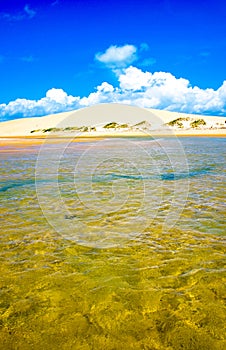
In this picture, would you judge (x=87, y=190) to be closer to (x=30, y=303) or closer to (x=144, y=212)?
(x=144, y=212)

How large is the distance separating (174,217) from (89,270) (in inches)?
136

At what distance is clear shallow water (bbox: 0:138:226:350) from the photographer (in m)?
3.68


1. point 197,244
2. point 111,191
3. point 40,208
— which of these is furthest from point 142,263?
point 111,191

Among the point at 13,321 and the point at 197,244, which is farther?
the point at 197,244

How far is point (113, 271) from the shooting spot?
5.13 metres

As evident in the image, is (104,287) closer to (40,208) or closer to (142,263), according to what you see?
(142,263)

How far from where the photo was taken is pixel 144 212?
8422mm

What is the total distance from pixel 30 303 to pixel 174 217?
4645 mm

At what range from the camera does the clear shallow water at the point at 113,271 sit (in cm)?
368

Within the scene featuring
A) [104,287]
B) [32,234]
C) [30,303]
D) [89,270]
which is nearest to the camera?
[30,303]

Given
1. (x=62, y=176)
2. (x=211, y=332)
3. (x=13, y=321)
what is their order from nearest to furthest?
(x=211, y=332)
(x=13, y=321)
(x=62, y=176)

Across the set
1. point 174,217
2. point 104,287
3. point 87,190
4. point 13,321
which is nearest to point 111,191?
point 87,190

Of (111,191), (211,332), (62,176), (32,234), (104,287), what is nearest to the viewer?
(211,332)

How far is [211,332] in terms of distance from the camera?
3631 millimetres
